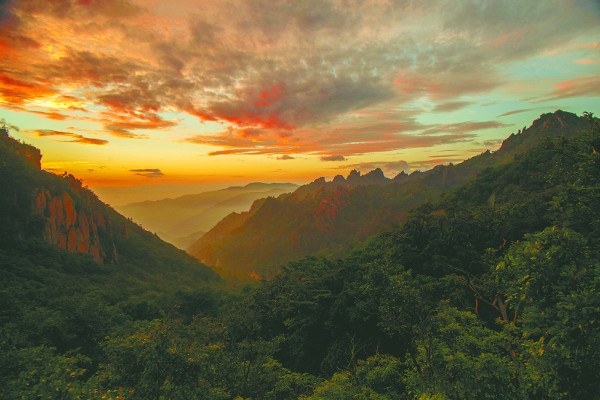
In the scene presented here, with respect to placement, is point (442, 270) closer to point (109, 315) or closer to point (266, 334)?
point (266, 334)

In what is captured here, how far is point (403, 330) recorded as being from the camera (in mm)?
15148

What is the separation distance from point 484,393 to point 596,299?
6.03 metres

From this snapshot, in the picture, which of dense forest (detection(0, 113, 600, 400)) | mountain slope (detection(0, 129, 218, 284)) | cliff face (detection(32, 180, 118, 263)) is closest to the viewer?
dense forest (detection(0, 113, 600, 400))

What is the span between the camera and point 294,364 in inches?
1256

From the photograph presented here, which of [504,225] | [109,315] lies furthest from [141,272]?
[504,225]

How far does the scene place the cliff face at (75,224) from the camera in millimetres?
96188

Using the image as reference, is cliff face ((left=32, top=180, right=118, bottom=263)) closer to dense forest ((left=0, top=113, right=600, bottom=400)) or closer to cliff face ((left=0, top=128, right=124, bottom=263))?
cliff face ((left=0, top=128, right=124, bottom=263))

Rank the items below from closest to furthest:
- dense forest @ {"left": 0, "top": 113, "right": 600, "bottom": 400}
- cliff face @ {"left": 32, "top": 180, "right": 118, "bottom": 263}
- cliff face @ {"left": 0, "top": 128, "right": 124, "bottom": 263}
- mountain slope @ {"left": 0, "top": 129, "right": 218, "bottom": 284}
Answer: dense forest @ {"left": 0, "top": 113, "right": 600, "bottom": 400}
mountain slope @ {"left": 0, "top": 129, "right": 218, "bottom": 284}
cliff face @ {"left": 0, "top": 128, "right": 124, "bottom": 263}
cliff face @ {"left": 32, "top": 180, "right": 118, "bottom": 263}

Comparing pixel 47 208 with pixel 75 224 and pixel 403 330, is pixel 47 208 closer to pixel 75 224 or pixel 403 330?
pixel 75 224

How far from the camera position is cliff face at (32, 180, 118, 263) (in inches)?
3787

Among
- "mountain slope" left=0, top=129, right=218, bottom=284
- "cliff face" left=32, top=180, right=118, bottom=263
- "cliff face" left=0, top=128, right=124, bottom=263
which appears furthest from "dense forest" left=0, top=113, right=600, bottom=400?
"cliff face" left=32, top=180, right=118, bottom=263

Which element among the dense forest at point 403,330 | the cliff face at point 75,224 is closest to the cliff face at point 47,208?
the cliff face at point 75,224

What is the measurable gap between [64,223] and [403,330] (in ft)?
436

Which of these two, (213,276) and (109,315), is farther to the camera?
(213,276)
